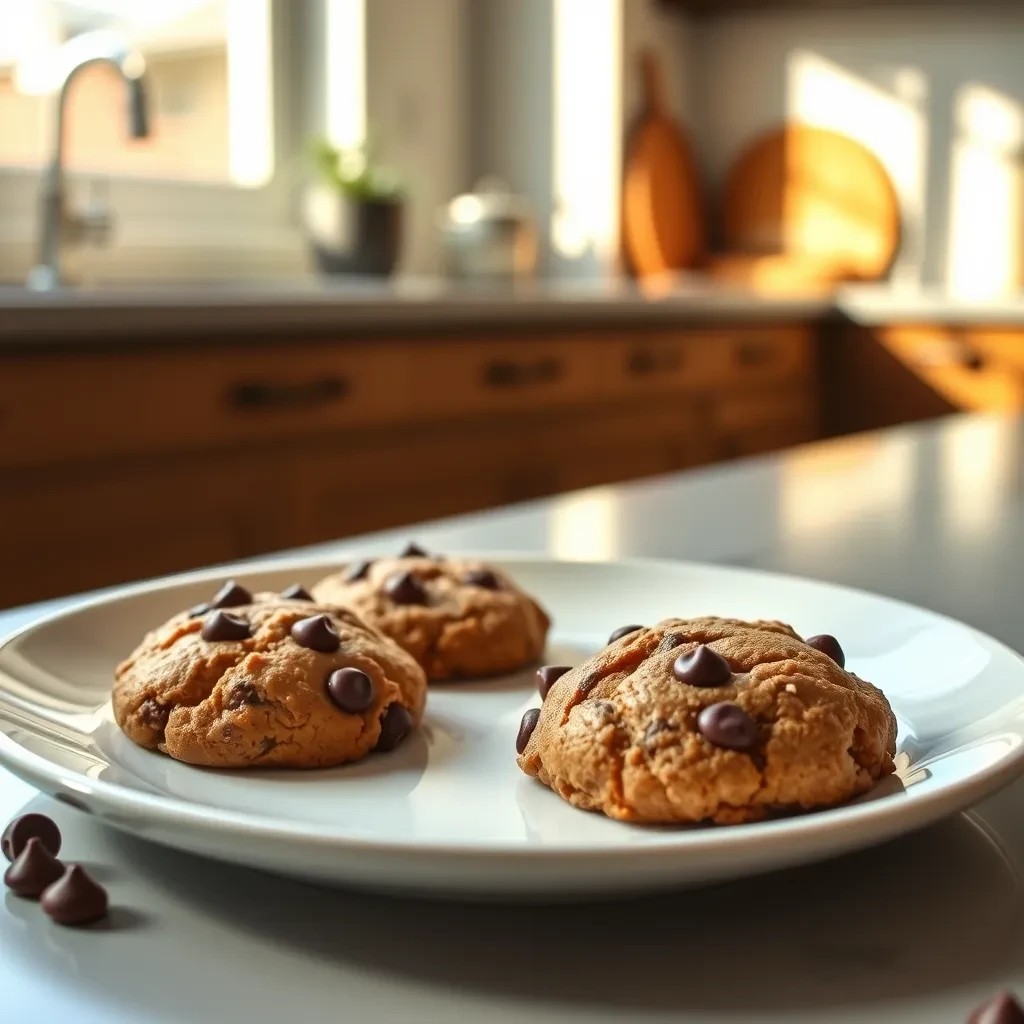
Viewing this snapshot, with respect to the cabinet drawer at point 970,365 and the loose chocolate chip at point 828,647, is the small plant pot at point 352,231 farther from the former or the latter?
the loose chocolate chip at point 828,647

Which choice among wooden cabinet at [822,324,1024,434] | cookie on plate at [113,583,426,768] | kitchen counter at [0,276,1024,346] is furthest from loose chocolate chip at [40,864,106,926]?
wooden cabinet at [822,324,1024,434]

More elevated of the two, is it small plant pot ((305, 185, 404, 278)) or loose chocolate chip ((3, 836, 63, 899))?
small plant pot ((305, 185, 404, 278))

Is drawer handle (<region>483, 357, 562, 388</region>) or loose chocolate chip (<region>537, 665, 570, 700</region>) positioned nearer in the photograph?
loose chocolate chip (<region>537, 665, 570, 700</region>)

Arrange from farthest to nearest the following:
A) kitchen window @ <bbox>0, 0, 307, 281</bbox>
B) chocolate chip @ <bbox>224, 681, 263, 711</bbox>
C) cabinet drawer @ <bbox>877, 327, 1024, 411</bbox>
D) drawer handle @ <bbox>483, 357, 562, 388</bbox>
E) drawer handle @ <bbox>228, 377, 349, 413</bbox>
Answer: cabinet drawer @ <bbox>877, 327, 1024, 411</bbox> → kitchen window @ <bbox>0, 0, 307, 281</bbox> → drawer handle @ <bbox>483, 357, 562, 388</bbox> → drawer handle @ <bbox>228, 377, 349, 413</bbox> → chocolate chip @ <bbox>224, 681, 263, 711</bbox>

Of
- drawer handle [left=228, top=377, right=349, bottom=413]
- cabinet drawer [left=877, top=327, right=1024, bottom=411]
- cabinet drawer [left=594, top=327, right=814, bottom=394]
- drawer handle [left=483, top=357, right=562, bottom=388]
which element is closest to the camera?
drawer handle [left=228, top=377, right=349, bottom=413]

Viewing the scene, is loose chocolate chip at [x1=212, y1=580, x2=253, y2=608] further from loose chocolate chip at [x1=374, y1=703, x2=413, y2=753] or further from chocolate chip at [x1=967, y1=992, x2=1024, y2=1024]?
chocolate chip at [x1=967, y1=992, x2=1024, y2=1024]

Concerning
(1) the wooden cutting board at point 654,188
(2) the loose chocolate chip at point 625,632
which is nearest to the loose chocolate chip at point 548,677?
(2) the loose chocolate chip at point 625,632
